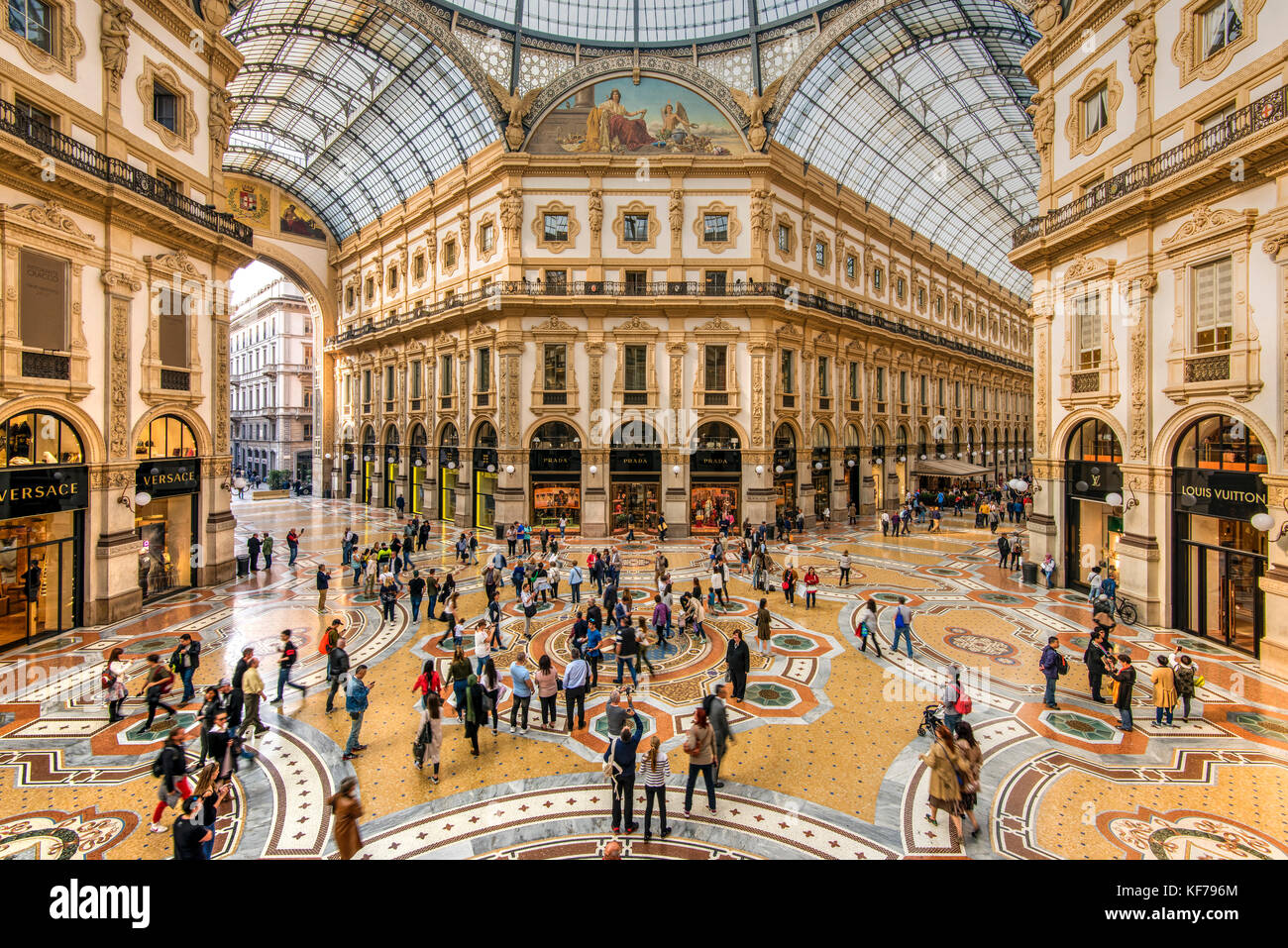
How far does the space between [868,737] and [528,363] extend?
996 inches

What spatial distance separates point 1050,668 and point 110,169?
26949mm

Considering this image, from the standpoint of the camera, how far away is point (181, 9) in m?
18.2

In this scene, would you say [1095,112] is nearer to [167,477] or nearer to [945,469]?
[945,469]

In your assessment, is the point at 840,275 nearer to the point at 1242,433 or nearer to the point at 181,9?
the point at 1242,433

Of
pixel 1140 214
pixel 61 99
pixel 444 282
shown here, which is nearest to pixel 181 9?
pixel 61 99

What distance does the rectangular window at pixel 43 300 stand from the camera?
45.6ft

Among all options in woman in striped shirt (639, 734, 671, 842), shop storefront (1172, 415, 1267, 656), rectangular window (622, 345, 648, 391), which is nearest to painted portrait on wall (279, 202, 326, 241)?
rectangular window (622, 345, 648, 391)

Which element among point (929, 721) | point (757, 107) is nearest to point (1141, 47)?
point (757, 107)

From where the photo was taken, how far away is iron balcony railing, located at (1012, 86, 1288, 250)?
1266 cm

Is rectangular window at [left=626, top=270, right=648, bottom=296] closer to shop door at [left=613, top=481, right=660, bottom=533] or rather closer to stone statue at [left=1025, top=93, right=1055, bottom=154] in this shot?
shop door at [left=613, top=481, right=660, bottom=533]

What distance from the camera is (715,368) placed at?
30297 millimetres

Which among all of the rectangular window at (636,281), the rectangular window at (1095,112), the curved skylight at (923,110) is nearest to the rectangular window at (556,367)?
the rectangular window at (636,281)

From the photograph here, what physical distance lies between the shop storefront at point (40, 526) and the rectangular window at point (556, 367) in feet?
61.7

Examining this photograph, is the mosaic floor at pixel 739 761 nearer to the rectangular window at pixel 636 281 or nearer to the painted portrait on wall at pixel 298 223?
the rectangular window at pixel 636 281
